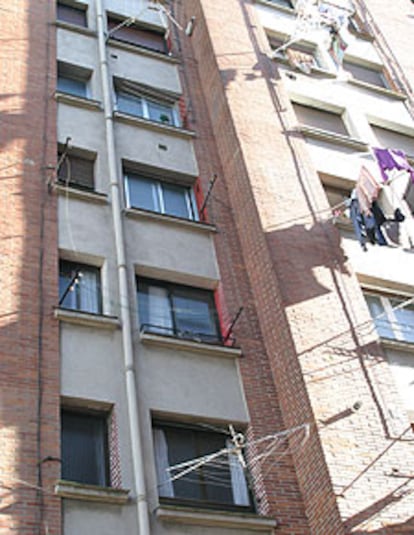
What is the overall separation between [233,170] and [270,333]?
176 inches

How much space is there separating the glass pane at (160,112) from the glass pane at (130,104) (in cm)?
29

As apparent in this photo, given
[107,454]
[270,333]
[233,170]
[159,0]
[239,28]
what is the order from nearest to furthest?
[107,454] → [270,333] → [233,170] → [239,28] → [159,0]

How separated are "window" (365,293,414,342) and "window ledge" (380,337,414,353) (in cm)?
46

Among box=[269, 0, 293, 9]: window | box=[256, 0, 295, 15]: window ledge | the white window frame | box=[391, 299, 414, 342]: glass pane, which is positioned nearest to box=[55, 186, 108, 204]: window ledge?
the white window frame

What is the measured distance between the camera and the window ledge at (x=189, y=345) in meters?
12.7

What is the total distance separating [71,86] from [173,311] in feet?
23.4

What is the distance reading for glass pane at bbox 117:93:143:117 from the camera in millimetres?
18125

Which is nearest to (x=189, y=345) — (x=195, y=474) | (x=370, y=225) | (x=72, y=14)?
(x=195, y=474)

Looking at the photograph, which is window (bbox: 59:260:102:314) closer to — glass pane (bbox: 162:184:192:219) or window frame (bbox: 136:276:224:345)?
window frame (bbox: 136:276:224:345)

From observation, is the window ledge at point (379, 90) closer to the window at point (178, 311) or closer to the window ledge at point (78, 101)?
the window ledge at point (78, 101)

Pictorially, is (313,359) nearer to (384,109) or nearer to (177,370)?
(177,370)

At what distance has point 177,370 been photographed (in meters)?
12.6

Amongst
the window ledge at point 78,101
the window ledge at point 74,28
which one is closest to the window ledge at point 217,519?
the window ledge at point 78,101

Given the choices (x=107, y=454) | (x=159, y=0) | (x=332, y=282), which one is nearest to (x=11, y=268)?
(x=107, y=454)
